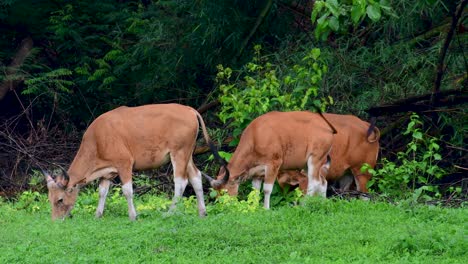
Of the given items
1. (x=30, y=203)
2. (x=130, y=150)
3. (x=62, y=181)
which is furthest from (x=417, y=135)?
(x=30, y=203)

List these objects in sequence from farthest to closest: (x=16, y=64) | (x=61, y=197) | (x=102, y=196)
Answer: (x=16, y=64) < (x=102, y=196) < (x=61, y=197)

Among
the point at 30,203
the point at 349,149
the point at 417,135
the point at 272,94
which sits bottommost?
the point at 30,203

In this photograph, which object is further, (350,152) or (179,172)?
(350,152)

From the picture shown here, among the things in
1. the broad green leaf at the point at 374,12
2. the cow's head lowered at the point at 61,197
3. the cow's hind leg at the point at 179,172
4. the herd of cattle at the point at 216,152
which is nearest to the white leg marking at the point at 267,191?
the herd of cattle at the point at 216,152

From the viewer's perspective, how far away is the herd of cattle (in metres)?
12.8

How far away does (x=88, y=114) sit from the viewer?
63.0 feet

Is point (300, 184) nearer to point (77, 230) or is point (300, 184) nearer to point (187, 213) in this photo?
point (187, 213)

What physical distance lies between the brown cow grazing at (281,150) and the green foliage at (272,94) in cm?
83

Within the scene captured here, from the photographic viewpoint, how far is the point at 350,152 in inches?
555

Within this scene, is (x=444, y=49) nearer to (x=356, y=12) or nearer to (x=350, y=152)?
(x=350, y=152)

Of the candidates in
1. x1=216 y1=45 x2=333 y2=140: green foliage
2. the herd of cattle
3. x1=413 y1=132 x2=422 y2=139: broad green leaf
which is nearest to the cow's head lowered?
the herd of cattle

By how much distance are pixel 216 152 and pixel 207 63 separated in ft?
12.9

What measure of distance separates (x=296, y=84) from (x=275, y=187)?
1774mm

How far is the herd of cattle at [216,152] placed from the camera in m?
12.8
